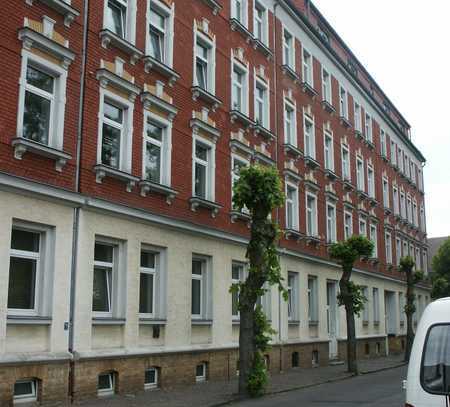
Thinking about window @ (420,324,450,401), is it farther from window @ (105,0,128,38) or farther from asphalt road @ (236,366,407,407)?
window @ (105,0,128,38)

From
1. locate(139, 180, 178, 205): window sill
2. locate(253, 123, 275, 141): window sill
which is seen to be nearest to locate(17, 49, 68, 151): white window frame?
locate(139, 180, 178, 205): window sill

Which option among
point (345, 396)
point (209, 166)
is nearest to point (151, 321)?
point (345, 396)

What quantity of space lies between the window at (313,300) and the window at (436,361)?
68.0 ft

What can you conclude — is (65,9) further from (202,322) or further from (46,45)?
(202,322)

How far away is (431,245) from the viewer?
9894 centimetres

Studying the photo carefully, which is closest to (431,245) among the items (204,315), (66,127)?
(204,315)

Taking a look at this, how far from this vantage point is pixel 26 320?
12.8 metres

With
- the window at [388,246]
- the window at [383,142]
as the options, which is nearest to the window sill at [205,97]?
the window at [388,246]

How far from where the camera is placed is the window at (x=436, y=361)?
6310mm

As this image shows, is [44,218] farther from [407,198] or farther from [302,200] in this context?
[407,198]

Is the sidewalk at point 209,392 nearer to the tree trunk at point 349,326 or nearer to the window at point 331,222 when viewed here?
the tree trunk at point 349,326

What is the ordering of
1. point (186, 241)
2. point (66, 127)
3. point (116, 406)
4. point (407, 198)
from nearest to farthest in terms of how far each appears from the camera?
point (116, 406), point (66, 127), point (186, 241), point (407, 198)

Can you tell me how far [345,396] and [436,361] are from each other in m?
10.1

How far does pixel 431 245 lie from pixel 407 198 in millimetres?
55114
